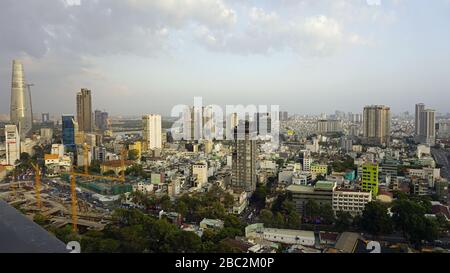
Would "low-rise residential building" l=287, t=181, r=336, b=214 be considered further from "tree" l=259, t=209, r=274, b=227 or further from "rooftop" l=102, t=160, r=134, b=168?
"rooftop" l=102, t=160, r=134, b=168

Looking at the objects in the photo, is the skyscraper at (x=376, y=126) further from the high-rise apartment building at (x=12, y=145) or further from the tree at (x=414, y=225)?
the high-rise apartment building at (x=12, y=145)

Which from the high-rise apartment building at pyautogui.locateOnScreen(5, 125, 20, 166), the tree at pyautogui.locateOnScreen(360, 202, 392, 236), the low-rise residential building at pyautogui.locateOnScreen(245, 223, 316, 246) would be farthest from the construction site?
the tree at pyautogui.locateOnScreen(360, 202, 392, 236)

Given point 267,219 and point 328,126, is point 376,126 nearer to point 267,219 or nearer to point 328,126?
point 328,126

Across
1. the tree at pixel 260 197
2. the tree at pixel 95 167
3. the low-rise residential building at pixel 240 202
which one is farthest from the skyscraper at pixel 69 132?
the tree at pixel 260 197

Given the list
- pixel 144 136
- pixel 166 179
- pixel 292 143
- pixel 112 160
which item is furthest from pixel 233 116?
pixel 292 143

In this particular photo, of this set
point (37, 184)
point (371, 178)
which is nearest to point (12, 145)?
point (37, 184)
